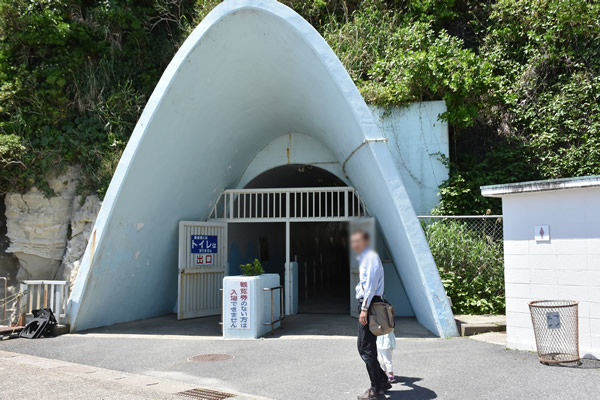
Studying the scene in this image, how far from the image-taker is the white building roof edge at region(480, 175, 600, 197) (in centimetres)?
580

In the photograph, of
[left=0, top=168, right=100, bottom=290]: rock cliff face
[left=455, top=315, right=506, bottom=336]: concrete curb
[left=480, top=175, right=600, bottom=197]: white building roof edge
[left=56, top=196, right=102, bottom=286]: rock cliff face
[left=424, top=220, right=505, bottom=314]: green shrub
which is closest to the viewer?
[left=480, top=175, right=600, bottom=197]: white building roof edge

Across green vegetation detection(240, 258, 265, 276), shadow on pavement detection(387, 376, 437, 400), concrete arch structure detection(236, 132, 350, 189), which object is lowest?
shadow on pavement detection(387, 376, 437, 400)

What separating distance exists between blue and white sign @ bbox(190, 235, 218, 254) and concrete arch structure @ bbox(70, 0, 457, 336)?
0.48 m

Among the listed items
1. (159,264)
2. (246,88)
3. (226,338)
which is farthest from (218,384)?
(246,88)

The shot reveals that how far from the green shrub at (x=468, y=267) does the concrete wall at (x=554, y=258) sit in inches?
89.3

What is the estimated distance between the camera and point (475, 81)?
11.4 m

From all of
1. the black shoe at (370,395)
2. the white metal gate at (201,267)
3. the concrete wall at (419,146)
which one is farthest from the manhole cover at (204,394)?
the concrete wall at (419,146)

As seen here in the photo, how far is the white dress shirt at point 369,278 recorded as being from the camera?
4715 mm

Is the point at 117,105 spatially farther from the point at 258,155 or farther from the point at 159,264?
the point at 159,264

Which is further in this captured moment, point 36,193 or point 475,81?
point 36,193

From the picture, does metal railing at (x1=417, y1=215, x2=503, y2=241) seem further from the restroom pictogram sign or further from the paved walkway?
the restroom pictogram sign

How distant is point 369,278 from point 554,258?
3.07 meters

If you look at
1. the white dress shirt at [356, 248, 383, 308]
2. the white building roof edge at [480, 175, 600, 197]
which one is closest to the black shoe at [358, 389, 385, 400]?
the white dress shirt at [356, 248, 383, 308]

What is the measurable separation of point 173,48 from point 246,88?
7291 mm
